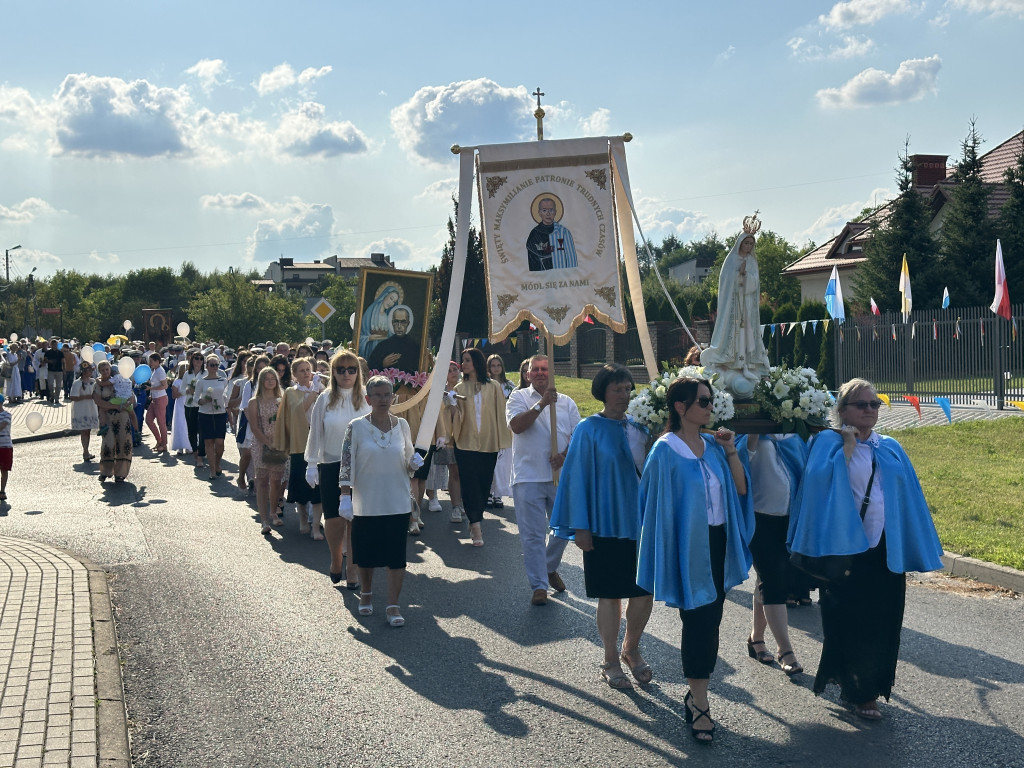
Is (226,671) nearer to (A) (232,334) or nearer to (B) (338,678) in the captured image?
(B) (338,678)

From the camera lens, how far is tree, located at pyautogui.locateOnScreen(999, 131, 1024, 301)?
32656 millimetres

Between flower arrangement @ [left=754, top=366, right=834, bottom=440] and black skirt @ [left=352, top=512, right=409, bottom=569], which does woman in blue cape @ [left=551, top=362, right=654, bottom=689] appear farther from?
black skirt @ [left=352, top=512, right=409, bottom=569]

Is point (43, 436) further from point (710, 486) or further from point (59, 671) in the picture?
point (710, 486)

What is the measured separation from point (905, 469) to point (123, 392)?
1267 cm

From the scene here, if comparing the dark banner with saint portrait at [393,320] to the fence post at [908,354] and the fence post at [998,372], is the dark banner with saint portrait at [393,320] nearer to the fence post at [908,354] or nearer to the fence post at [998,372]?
the fence post at [998,372]

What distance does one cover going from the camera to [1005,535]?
9.62 m

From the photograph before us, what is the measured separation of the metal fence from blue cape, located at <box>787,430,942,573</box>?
16154mm

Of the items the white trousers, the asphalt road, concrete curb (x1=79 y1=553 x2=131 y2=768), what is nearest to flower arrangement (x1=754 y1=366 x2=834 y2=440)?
the asphalt road

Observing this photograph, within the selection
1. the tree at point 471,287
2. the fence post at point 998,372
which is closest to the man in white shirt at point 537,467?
the fence post at point 998,372

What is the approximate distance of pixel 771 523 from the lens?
6480 millimetres

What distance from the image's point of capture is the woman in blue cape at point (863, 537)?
5.37 meters

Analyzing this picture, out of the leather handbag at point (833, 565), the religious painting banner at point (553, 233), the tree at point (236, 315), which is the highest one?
the tree at point (236, 315)

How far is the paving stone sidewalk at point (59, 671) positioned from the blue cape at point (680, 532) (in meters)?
2.69

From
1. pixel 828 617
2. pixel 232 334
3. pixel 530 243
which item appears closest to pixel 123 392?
pixel 530 243
